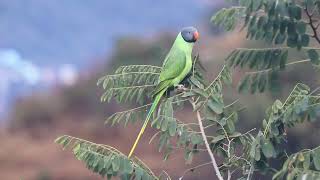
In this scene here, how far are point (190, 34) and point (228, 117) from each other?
23.2 inches

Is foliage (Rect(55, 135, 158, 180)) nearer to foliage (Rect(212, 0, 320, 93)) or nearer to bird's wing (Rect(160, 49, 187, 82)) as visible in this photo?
bird's wing (Rect(160, 49, 187, 82))

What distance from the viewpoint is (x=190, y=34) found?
14.0ft

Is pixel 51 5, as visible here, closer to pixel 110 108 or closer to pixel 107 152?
pixel 110 108

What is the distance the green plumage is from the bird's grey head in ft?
0.08

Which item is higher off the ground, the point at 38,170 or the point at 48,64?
the point at 38,170

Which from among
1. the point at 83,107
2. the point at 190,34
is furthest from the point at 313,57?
the point at 83,107

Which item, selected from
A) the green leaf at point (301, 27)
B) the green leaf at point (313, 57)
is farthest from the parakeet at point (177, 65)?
the green leaf at point (313, 57)

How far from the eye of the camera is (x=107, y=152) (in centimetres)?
369

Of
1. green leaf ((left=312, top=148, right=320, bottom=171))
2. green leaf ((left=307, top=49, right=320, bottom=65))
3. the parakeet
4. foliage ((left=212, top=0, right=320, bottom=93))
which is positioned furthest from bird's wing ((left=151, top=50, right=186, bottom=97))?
green leaf ((left=312, top=148, right=320, bottom=171))

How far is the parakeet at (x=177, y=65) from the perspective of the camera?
411 cm

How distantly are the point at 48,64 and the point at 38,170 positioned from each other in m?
27.0

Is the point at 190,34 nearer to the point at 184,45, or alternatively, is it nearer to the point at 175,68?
the point at 184,45

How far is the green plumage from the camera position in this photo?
4102 millimetres

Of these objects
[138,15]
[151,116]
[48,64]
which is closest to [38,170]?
[151,116]
